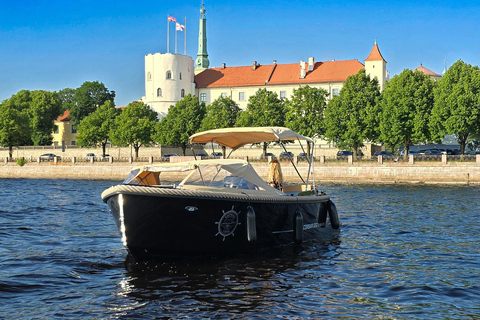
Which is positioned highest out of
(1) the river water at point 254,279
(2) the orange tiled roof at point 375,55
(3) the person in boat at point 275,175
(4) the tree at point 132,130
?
(2) the orange tiled roof at point 375,55

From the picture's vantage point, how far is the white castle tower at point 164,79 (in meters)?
102

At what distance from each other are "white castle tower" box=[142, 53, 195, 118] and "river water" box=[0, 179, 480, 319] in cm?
8145

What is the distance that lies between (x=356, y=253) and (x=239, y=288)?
5.66 m

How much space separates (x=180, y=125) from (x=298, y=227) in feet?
229

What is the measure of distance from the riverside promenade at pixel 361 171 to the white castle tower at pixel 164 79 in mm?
32031

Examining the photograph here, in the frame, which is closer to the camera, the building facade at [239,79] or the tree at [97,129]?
the tree at [97,129]

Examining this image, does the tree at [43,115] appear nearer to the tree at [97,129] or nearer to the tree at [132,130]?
the tree at [97,129]

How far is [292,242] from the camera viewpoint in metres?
17.3

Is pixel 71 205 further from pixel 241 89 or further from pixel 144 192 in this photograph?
pixel 241 89

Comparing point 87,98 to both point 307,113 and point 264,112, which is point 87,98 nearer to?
point 264,112

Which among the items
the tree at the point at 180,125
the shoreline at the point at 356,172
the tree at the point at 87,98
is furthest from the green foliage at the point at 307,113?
the tree at the point at 87,98

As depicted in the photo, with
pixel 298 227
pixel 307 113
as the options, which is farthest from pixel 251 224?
pixel 307 113

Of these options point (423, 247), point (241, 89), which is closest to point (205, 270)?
point (423, 247)

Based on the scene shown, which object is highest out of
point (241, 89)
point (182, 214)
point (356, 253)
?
point (241, 89)
